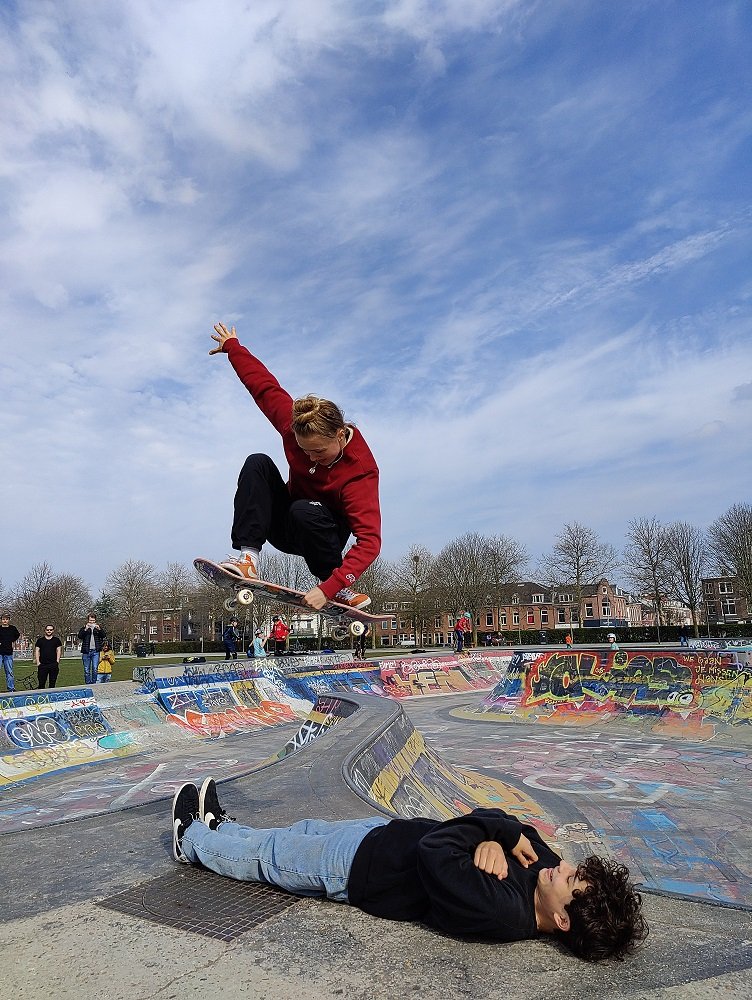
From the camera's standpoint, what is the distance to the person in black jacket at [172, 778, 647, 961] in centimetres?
284

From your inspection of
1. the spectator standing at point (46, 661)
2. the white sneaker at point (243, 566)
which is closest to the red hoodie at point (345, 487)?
the white sneaker at point (243, 566)

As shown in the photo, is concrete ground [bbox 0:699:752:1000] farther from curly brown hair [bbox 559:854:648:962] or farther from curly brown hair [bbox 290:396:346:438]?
curly brown hair [bbox 290:396:346:438]

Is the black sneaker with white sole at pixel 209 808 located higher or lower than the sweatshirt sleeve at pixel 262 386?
lower

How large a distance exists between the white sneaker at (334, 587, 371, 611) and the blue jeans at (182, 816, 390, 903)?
4.57 ft

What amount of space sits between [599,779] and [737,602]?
3252 inches

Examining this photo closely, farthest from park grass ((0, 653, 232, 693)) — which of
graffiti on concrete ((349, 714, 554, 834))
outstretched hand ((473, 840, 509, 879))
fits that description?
outstretched hand ((473, 840, 509, 879))

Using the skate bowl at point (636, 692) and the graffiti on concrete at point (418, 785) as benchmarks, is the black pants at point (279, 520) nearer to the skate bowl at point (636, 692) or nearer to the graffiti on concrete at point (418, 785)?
the graffiti on concrete at point (418, 785)

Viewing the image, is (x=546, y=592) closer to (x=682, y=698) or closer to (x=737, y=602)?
(x=737, y=602)

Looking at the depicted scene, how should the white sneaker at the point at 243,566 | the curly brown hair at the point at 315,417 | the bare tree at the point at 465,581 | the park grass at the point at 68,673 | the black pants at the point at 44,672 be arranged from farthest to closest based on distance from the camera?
the bare tree at the point at 465,581 → the park grass at the point at 68,673 → the black pants at the point at 44,672 → the white sneaker at the point at 243,566 → the curly brown hair at the point at 315,417

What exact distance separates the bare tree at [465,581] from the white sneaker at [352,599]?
186 feet

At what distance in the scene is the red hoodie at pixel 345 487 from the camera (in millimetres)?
4355

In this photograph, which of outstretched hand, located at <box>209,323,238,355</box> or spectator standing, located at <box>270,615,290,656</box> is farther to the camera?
spectator standing, located at <box>270,615,290,656</box>

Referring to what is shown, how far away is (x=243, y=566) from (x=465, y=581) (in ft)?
190

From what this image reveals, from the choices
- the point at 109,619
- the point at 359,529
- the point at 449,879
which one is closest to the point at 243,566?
the point at 359,529
